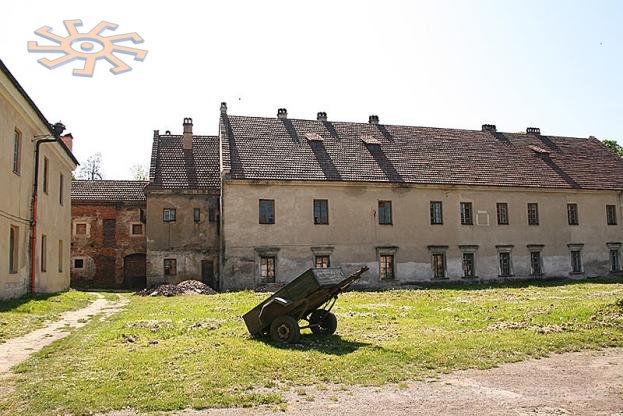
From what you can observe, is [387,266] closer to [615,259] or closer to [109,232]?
[615,259]

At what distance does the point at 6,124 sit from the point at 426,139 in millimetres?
24824

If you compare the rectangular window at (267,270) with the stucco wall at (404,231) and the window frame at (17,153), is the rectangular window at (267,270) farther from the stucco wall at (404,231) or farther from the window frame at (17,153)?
the window frame at (17,153)

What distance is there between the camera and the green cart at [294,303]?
10469 millimetres

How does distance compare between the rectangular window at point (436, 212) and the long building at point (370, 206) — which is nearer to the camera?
the long building at point (370, 206)

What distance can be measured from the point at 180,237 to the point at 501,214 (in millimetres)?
18609

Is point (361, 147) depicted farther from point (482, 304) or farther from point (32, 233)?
point (32, 233)

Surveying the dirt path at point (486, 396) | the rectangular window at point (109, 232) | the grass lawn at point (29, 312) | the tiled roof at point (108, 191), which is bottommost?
the dirt path at point (486, 396)

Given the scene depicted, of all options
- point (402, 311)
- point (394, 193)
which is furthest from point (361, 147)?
point (402, 311)

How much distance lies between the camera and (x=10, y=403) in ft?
21.2

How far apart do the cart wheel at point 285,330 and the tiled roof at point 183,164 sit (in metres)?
21.6

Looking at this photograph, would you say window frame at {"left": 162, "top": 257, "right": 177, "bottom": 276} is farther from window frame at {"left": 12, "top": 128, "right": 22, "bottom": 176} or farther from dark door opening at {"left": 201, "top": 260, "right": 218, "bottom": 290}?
window frame at {"left": 12, "top": 128, "right": 22, "bottom": 176}

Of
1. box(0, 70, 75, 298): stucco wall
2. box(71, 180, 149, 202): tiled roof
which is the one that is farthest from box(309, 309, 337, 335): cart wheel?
box(71, 180, 149, 202): tiled roof

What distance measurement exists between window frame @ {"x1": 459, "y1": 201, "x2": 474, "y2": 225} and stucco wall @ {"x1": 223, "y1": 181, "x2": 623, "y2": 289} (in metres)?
0.21

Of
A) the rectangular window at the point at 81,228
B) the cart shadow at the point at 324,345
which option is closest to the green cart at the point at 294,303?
the cart shadow at the point at 324,345
